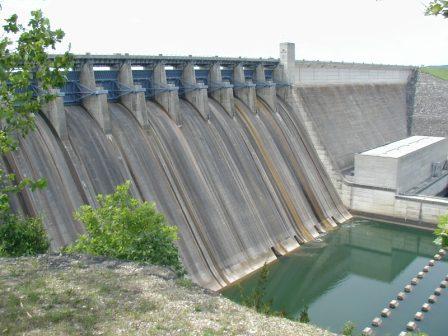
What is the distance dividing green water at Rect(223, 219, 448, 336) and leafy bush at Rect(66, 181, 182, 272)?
5372 mm

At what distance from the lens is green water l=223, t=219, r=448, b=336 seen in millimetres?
22562

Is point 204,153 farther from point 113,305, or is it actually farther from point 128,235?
point 113,305

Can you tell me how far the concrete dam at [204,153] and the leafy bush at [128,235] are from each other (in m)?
4.12

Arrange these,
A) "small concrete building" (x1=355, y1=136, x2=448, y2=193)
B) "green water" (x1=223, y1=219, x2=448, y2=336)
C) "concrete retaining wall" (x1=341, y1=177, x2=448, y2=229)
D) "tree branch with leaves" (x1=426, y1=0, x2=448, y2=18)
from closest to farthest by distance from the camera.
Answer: "tree branch with leaves" (x1=426, y1=0, x2=448, y2=18) → "green water" (x1=223, y1=219, x2=448, y2=336) → "concrete retaining wall" (x1=341, y1=177, x2=448, y2=229) → "small concrete building" (x1=355, y1=136, x2=448, y2=193)

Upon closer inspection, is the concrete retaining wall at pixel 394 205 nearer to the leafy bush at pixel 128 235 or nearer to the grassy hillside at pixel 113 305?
the leafy bush at pixel 128 235

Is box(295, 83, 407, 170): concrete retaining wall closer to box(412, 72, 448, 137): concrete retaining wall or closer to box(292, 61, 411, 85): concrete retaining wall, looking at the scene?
box(292, 61, 411, 85): concrete retaining wall

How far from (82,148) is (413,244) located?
22.3 meters

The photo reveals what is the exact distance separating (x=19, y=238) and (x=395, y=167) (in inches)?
1073

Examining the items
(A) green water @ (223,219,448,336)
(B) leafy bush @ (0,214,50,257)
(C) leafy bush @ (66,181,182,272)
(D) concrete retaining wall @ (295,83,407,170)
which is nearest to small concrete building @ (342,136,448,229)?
(A) green water @ (223,219,448,336)

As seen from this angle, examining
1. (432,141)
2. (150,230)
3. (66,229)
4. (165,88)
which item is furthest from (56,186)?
(432,141)

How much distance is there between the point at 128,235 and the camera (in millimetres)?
15109

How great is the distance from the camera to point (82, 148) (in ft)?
74.1

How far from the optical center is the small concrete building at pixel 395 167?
35406 millimetres

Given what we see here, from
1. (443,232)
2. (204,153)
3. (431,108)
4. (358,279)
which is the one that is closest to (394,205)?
(358,279)
